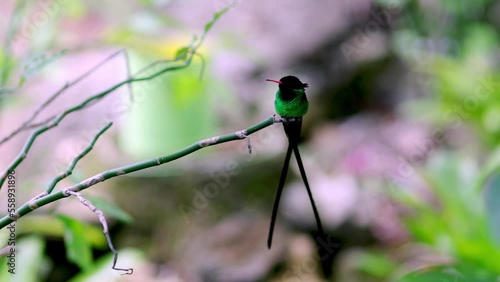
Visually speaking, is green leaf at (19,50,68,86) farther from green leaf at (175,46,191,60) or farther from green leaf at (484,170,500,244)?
green leaf at (484,170,500,244)

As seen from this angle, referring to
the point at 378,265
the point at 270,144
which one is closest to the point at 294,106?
the point at 378,265

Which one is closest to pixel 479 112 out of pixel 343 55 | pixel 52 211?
pixel 343 55

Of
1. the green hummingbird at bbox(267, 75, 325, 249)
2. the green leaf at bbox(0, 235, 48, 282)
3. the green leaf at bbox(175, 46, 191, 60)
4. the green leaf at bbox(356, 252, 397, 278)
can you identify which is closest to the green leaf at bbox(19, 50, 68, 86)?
the green leaf at bbox(175, 46, 191, 60)

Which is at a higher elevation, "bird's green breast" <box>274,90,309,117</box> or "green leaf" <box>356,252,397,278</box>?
"green leaf" <box>356,252,397,278</box>

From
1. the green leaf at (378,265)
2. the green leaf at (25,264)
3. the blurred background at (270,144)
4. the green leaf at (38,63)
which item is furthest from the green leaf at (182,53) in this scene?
the green leaf at (378,265)

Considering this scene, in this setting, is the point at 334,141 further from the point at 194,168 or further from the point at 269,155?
the point at 194,168

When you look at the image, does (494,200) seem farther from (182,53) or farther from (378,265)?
(378,265)

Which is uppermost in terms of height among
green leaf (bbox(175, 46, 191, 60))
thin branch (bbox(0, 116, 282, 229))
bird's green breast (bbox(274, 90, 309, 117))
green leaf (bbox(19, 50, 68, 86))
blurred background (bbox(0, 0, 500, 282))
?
blurred background (bbox(0, 0, 500, 282))
